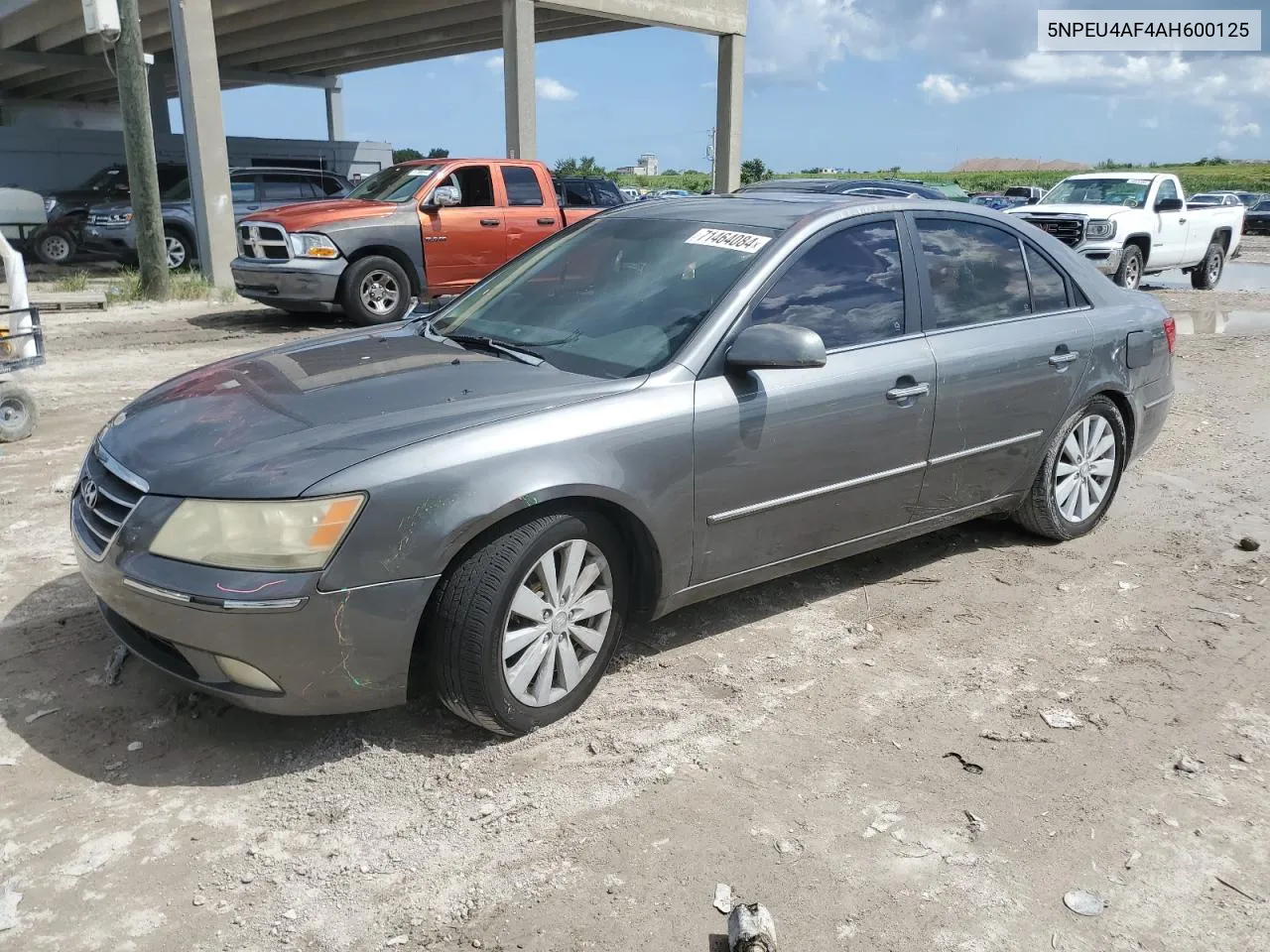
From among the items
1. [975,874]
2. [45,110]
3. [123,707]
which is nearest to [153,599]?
[123,707]

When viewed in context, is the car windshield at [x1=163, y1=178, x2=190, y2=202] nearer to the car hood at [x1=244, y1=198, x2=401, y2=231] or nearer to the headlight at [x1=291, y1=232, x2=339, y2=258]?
the car hood at [x1=244, y1=198, x2=401, y2=231]

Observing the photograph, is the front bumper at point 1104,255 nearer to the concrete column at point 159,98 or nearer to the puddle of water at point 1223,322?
the puddle of water at point 1223,322

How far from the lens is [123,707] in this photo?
345 cm

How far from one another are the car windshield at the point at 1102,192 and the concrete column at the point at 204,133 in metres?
12.6

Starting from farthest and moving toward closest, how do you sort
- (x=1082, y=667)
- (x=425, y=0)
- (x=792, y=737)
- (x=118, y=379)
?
(x=425, y=0), (x=118, y=379), (x=1082, y=667), (x=792, y=737)

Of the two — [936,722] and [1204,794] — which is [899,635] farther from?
[1204,794]

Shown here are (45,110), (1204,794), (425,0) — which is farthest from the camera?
(45,110)

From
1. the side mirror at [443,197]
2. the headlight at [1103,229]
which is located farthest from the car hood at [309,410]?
the headlight at [1103,229]

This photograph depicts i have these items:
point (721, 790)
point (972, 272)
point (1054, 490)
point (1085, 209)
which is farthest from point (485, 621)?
point (1085, 209)

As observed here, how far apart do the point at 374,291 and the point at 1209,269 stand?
14433mm

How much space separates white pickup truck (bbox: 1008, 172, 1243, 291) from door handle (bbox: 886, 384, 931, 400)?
40.0 ft

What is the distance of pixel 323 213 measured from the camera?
11.4 meters

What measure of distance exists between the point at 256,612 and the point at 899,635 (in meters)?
2.46

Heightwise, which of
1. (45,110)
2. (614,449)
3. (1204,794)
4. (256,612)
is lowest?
(1204,794)
